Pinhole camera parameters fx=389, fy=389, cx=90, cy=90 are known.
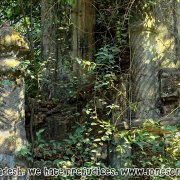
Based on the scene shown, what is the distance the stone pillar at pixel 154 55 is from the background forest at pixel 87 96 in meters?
0.09

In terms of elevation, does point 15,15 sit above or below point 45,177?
above

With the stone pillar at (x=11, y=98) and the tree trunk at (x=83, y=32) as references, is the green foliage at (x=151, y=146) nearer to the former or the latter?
the stone pillar at (x=11, y=98)

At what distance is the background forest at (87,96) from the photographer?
4145 mm

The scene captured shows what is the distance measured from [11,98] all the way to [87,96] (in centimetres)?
132

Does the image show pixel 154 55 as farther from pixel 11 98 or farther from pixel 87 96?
pixel 11 98

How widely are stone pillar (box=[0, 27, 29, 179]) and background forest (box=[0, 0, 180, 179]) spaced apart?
104mm

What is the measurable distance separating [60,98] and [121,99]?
94cm

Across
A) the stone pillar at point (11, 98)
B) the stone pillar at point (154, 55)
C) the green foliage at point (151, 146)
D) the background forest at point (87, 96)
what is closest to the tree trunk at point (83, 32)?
the background forest at point (87, 96)

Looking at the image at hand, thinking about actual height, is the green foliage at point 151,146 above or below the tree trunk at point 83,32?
below

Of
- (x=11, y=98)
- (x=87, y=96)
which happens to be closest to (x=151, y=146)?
(x=87, y=96)

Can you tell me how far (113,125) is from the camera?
4227 millimetres

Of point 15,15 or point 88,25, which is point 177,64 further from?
point 15,15

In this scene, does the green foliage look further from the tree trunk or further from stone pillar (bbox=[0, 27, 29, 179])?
the tree trunk

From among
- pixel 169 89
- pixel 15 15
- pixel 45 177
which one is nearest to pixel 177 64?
pixel 169 89
